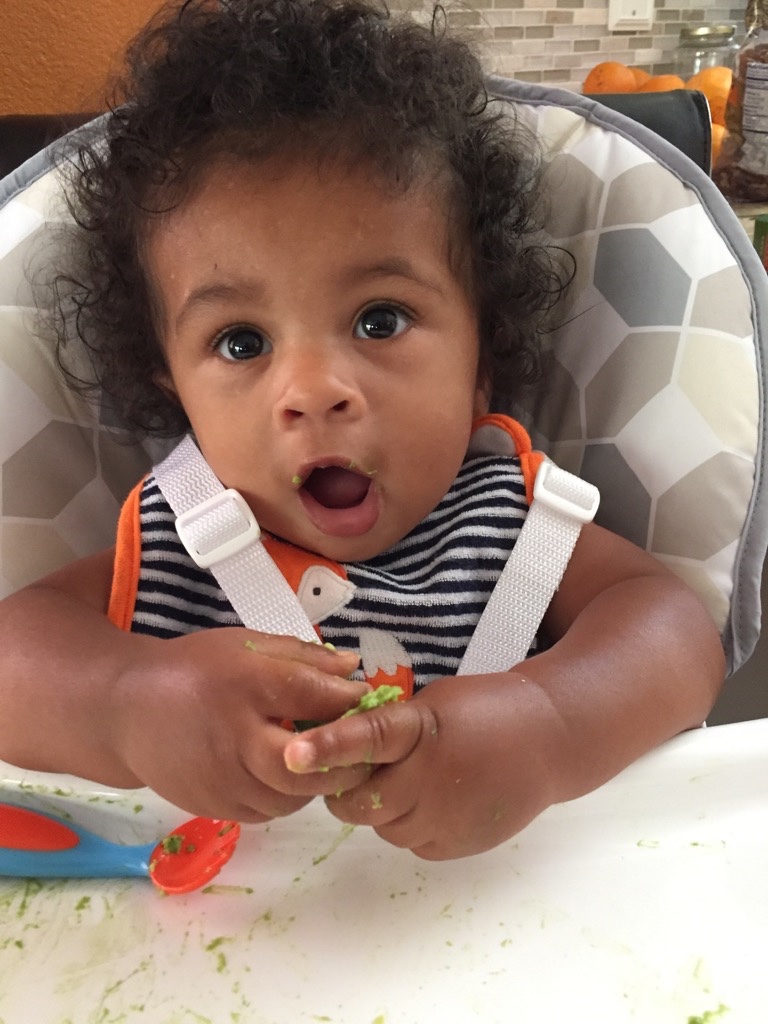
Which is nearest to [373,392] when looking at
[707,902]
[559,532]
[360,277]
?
[360,277]

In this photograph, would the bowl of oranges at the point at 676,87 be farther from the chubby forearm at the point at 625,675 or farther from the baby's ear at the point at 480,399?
the chubby forearm at the point at 625,675

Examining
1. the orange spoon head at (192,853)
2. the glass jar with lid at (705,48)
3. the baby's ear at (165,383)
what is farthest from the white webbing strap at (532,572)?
the glass jar with lid at (705,48)

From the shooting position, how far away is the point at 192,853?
1.86ft

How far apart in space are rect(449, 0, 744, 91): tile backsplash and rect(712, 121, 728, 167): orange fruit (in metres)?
0.33

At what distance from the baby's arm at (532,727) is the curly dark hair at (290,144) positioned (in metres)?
0.32

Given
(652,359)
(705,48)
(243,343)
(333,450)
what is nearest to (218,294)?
(243,343)

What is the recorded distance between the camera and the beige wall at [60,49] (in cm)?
126

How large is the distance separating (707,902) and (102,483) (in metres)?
0.62

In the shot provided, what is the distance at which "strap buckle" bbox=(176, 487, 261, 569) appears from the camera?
0.71 m

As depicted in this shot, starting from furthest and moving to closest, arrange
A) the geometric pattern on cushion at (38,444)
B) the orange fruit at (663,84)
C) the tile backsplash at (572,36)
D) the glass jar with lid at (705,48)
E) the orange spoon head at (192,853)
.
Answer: the glass jar with lid at (705,48) < the tile backsplash at (572,36) < the orange fruit at (663,84) < the geometric pattern on cushion at (38,444) < the orange spoon head at (192,853)

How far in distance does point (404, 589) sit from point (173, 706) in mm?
277

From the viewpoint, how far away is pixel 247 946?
20.3 inches

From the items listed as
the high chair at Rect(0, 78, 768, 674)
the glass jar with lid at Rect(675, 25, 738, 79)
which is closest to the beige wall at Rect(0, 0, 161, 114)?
the high chair at Rect(0, 78, 768, 674)

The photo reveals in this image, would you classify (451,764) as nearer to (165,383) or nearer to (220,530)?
(220,530)
